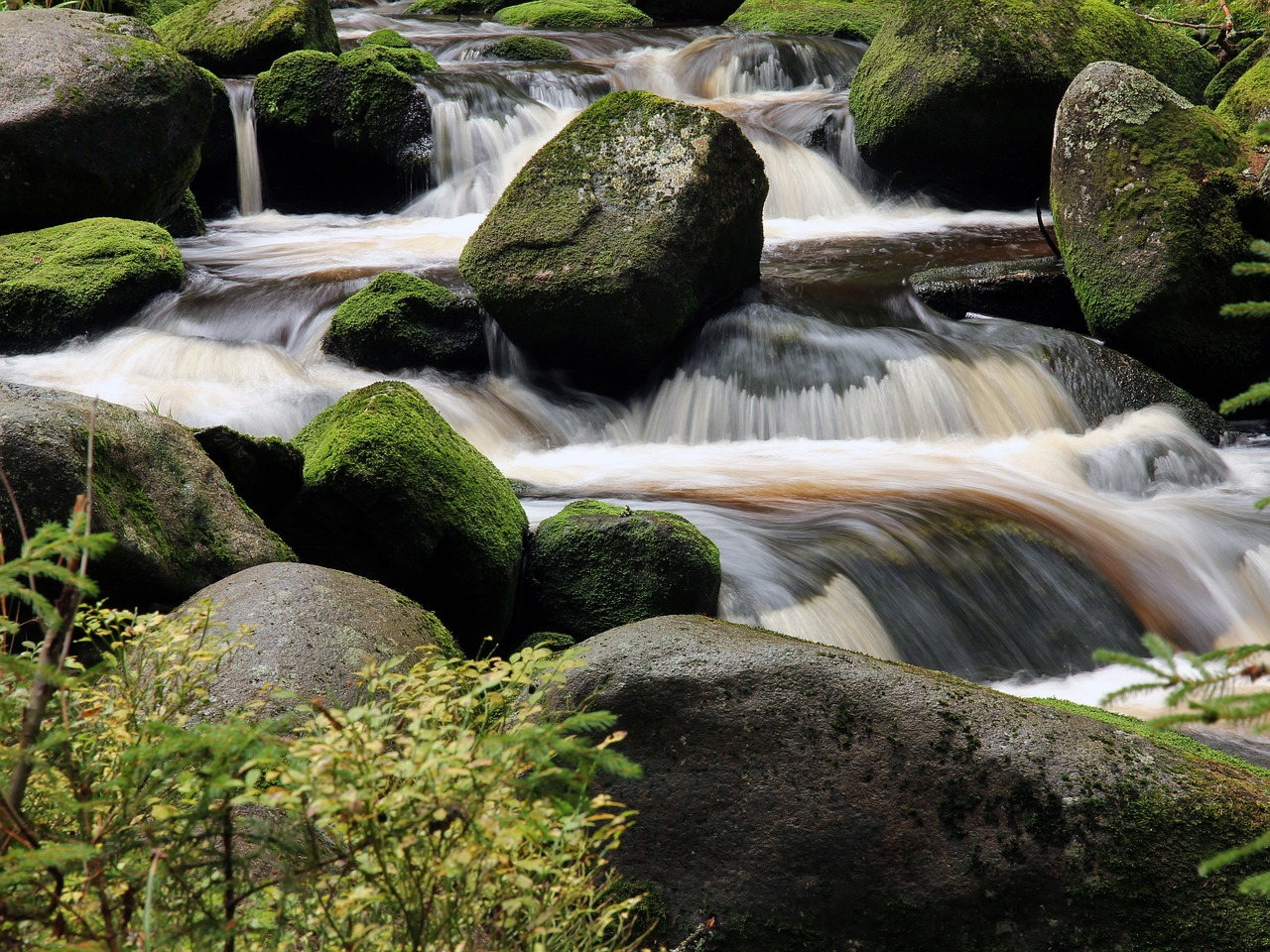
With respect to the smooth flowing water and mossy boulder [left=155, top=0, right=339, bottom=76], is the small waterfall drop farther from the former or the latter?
mossy boulder [left=155, top=0, right=339, bottom=76]

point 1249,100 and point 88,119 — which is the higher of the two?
point 88,119

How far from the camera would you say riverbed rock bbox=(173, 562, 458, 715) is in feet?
10.5

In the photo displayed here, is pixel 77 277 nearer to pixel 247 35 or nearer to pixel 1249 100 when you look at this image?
pixel 247 35

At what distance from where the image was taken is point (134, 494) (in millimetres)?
4145

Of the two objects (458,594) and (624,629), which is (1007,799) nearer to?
(624,629)

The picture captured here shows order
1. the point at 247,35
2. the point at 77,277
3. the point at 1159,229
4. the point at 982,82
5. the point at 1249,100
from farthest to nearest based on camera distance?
the point at 247,35 < the point at 982,82 < the point at 1249,100 < the point at 77,277 < the point at 1159,229

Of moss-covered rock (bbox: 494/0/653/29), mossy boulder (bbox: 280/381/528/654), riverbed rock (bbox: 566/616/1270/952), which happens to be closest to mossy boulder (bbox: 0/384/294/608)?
mossy boulder (bbox: 280/381/528/654)

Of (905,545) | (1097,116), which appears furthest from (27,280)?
(1097,116)

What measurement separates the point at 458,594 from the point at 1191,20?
52.7 ft

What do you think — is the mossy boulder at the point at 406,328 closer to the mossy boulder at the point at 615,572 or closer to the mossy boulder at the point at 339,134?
the mossy boulder at the point at 615,572

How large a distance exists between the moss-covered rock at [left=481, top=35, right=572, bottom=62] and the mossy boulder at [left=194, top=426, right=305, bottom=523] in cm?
1344

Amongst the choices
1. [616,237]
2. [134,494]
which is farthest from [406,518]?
[616,237]

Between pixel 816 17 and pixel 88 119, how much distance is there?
47.0 feet

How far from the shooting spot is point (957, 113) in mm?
11758
